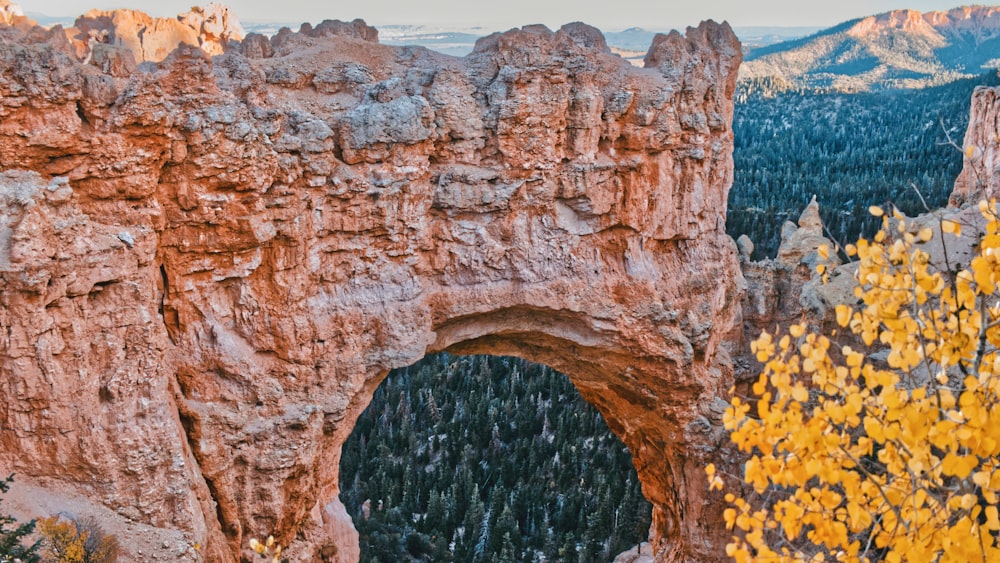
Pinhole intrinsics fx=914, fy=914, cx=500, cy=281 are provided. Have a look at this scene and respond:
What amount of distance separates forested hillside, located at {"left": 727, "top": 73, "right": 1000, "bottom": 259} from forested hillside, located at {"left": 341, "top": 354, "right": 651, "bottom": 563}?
20.9m

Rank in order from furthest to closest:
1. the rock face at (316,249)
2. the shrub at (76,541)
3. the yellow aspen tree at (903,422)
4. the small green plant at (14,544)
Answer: the rock face at (316,249) < the shrub at (76,541) < the small green plant at (14,544) < the yellow aspen tree at (903,422)

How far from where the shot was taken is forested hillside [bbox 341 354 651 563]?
23.3m

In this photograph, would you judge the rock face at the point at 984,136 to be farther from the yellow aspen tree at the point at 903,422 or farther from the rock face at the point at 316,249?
the yellow aspen tree at the point at 903,422

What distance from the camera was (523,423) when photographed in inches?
1202

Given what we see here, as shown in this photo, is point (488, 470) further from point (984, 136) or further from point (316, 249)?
point (984, 136)

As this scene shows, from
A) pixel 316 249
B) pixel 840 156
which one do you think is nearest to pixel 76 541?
pixel 316 249

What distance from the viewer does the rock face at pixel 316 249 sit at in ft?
32.6

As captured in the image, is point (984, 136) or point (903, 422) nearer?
point (903, 422)

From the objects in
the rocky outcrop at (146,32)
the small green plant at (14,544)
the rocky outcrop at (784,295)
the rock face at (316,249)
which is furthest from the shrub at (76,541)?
the rocky outcrop at (784,295)

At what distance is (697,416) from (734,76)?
606 centimetres

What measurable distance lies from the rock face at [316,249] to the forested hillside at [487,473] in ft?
24.2

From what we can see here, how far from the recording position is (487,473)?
27891 mm

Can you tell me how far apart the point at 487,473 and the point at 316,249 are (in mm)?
16682

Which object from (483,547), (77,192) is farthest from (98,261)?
(483,547)
